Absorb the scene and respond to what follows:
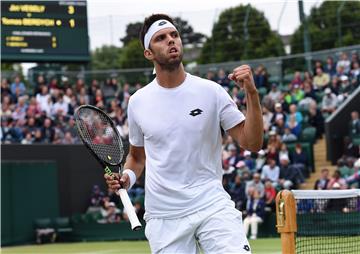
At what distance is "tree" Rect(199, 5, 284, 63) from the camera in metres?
29.7

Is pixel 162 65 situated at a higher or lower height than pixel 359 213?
higher

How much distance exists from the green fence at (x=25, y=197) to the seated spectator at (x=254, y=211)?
6418mm

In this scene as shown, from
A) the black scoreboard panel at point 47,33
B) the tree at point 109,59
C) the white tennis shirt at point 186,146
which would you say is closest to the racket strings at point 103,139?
the white tennis shirt at point 186,146

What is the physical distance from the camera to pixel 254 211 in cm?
1959

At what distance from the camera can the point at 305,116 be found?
22.9 metres

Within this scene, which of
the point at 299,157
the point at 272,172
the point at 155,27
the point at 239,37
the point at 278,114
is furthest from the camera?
the point at 239,37

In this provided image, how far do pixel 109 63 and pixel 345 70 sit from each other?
82.5 feet

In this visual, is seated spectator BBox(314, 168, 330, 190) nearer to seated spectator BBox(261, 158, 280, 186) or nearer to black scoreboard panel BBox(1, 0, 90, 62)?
seated spectator BBox(261, 158, 280, 186)

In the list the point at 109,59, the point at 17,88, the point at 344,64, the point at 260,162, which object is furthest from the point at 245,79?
the point at 109,59

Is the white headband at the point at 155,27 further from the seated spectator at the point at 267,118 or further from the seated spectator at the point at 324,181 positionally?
the seated spectator at the point at 267,118

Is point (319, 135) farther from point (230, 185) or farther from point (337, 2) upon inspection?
point (337, 2)

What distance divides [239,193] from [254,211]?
0.62 metres

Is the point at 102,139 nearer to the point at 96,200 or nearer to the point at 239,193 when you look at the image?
the point at 239,193

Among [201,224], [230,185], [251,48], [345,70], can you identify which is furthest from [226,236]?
[251,48]
